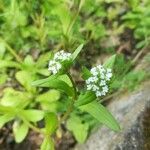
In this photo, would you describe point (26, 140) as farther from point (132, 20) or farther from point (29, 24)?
point (132, 20)

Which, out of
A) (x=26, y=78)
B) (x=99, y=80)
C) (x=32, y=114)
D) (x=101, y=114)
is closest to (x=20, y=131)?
(x=32, y=114)

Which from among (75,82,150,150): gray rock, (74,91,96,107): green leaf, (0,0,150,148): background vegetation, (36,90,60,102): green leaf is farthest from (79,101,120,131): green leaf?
(36,90,60,102): green leaf

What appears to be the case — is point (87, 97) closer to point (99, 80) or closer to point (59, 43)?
point (99, 80)

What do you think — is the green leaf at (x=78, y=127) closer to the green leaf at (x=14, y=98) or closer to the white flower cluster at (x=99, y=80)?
the green leaf at (x=14, y=98)

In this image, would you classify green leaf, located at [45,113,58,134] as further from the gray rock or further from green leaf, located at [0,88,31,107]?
green leaf, located at [0,88,31,107]

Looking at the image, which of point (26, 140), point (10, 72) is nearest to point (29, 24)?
point (10, 72)

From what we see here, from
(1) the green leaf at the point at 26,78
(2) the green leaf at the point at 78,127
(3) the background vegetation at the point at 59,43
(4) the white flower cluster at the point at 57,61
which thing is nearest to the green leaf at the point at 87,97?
(4) the white flower cluster at the point at 57,61

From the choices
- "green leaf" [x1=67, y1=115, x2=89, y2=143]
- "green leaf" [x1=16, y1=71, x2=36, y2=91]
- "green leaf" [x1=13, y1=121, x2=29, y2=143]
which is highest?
"green leaf" [x1=16, y1=71, x2=36, y2=91]
